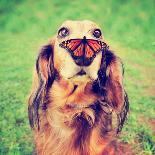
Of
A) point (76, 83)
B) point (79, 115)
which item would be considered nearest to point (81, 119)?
point (79, 115)

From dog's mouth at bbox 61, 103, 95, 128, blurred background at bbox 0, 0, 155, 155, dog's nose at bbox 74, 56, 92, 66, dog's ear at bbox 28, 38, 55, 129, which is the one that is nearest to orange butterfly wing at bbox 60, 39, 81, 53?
dog's nose at bbox 74, 56, 92, 66

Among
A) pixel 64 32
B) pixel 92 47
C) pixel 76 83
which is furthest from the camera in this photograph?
Result: pixel 64 32

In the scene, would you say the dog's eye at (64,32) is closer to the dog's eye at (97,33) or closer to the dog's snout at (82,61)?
the dog's eye at (97,33)

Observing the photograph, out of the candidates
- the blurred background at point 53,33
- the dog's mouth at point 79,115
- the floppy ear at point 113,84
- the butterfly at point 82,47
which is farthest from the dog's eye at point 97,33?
the blurred background at point 53,33

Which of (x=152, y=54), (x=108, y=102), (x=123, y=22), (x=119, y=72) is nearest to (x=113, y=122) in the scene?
(x=108, y=102)

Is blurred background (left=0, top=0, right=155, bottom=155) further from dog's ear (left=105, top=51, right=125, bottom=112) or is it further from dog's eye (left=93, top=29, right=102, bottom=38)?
dog's eye (left=93, top=29, right=102, bottom=38)

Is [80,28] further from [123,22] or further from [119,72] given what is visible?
[123,22]

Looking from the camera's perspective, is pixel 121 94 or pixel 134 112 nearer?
pixel 121 94

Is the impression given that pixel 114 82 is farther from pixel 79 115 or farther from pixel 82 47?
pixel 82 47

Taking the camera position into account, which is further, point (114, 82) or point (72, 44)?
point (114, 82)
